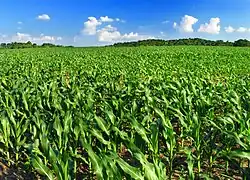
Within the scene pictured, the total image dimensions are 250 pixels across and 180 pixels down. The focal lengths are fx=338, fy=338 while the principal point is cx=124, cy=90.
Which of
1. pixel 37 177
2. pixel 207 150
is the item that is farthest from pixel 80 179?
pixel 207 150

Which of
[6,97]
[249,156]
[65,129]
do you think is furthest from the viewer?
[6,97]

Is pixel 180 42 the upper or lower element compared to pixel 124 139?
lower

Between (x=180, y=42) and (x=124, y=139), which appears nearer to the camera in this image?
(x=124, y=139)

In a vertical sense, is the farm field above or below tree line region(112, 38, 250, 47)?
above

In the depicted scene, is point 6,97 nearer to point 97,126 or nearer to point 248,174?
point 97,126

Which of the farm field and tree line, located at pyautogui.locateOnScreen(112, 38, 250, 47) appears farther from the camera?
tree line, located at pyautogui.locateOnScreen(112, 38, 250, 47)

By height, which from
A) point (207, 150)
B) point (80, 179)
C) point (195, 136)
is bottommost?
point (80, 179)

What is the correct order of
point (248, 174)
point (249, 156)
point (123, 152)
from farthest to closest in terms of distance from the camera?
1. point (123, 152)
2. point (248, 174)
3. point (249, 156)

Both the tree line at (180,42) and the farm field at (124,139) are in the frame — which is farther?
the tree line at (180,42)

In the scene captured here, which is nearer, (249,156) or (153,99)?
(249,156)

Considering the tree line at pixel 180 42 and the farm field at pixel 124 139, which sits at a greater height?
the farm field at pixel 124 139

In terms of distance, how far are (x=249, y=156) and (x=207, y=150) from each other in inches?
62.7

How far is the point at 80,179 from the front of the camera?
461 cm

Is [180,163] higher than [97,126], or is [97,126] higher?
[97,126]
